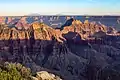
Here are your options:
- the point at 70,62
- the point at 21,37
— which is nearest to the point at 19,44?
the point at 21,37

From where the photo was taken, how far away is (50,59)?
118 m

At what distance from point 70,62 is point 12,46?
2027cm

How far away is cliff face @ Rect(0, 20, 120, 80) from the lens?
109 metres

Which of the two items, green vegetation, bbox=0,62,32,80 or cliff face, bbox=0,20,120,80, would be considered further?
cliff face, bbox=0,20,120,80

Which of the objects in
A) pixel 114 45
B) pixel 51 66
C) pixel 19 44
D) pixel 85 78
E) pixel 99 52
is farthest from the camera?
pixel 114 45

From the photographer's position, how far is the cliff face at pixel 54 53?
10919 centimetres

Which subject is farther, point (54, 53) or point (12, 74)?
point (54, 53)

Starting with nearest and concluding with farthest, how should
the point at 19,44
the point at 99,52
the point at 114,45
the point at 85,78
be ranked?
1. the point at 85,78
2. the point at 19,44
3. the point at 99,52
4. the point at 114,45

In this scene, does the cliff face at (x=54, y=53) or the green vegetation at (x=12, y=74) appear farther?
the cliff face at (x=54, y=53)

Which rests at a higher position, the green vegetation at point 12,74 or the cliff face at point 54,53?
the green vegetation at point 12,74

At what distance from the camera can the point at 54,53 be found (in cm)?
12031

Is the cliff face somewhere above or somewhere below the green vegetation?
below

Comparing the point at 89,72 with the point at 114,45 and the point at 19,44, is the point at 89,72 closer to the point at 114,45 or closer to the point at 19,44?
the point at 19,44

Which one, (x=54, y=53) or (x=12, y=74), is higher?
(x=12, y=74)
